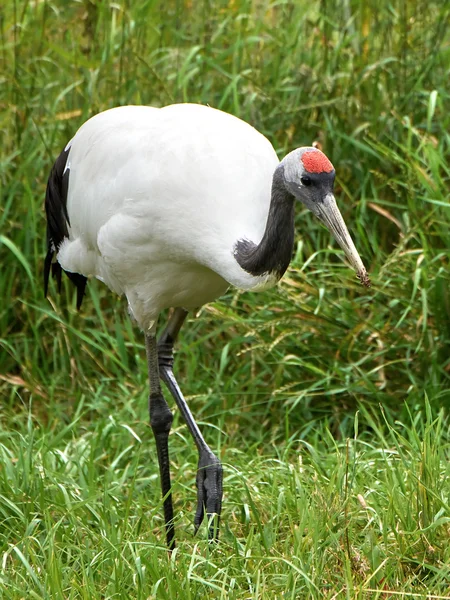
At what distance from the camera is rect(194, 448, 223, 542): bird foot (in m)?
3.73

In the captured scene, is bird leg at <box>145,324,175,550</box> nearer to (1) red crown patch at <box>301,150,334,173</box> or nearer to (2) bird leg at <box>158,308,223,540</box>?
(2) bird leg at <box>158,308,223,540</box>

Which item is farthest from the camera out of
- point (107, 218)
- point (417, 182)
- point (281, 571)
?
point (417, 182)

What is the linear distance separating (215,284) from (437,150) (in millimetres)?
1574

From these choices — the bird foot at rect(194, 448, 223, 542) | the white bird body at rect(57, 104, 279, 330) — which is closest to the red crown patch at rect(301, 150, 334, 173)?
the white bird body at rect(57, 104, 279, 330)

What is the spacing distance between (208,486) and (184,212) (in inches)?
39.4

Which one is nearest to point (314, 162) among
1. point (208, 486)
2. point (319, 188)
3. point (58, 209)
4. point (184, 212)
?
point (319, 188)

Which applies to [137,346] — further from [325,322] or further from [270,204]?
[270,204]

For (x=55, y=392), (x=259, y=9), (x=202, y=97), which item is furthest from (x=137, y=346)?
(x=259, y=9)

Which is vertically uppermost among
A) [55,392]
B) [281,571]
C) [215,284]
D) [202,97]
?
[202,97]

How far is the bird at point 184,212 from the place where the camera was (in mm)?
3230

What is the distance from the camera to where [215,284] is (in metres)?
3.78

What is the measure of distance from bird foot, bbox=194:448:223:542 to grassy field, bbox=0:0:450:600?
3.1 inches

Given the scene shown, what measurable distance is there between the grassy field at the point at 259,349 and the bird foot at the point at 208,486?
79 millimetres

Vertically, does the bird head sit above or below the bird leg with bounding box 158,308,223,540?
above
